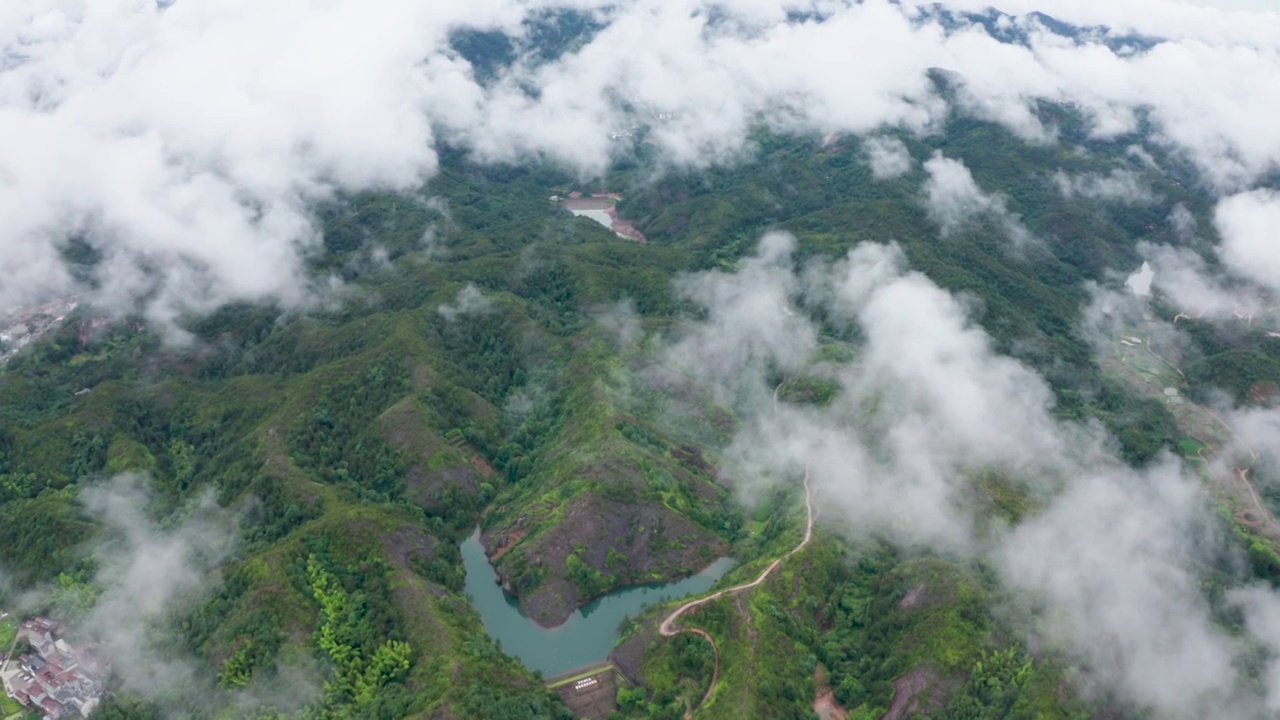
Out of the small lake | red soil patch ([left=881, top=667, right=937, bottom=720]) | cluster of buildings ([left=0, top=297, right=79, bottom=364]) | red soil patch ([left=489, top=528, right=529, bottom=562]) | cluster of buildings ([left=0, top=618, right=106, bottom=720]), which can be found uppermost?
cluster of buildings ([left=0, top=618, right=106, bottom=720])

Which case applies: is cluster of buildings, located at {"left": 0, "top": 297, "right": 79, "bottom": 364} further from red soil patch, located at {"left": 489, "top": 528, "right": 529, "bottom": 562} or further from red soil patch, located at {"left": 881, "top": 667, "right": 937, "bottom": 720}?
red soil patch, located at {"left": 881, "top": 667, "right": 937, "bottom": 720}

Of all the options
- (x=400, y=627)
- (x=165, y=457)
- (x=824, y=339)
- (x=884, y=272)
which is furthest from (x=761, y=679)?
(x=884, y=272)

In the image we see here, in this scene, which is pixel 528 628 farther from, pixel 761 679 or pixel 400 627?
pixel 761 679

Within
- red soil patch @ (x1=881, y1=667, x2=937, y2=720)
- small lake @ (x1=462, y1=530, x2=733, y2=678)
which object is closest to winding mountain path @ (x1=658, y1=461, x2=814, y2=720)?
small lake @ (x1=462, y1=530, x2=733, y2=678)

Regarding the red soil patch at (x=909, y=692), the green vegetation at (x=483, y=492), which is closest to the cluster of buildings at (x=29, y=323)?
the green vegetation at (x=483, y=492)

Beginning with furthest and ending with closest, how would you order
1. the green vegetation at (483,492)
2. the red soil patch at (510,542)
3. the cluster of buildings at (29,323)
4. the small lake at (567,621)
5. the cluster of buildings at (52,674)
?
the cluster of buildings at (29,323) → the red soil patch at (510,542) → the small lake at (567,621) → the green vegetation at (483,492) → the cluster of buildings at (52,674)

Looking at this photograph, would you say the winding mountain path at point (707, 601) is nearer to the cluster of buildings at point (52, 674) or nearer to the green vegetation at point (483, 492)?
the green vegetation at point (483, 492)
